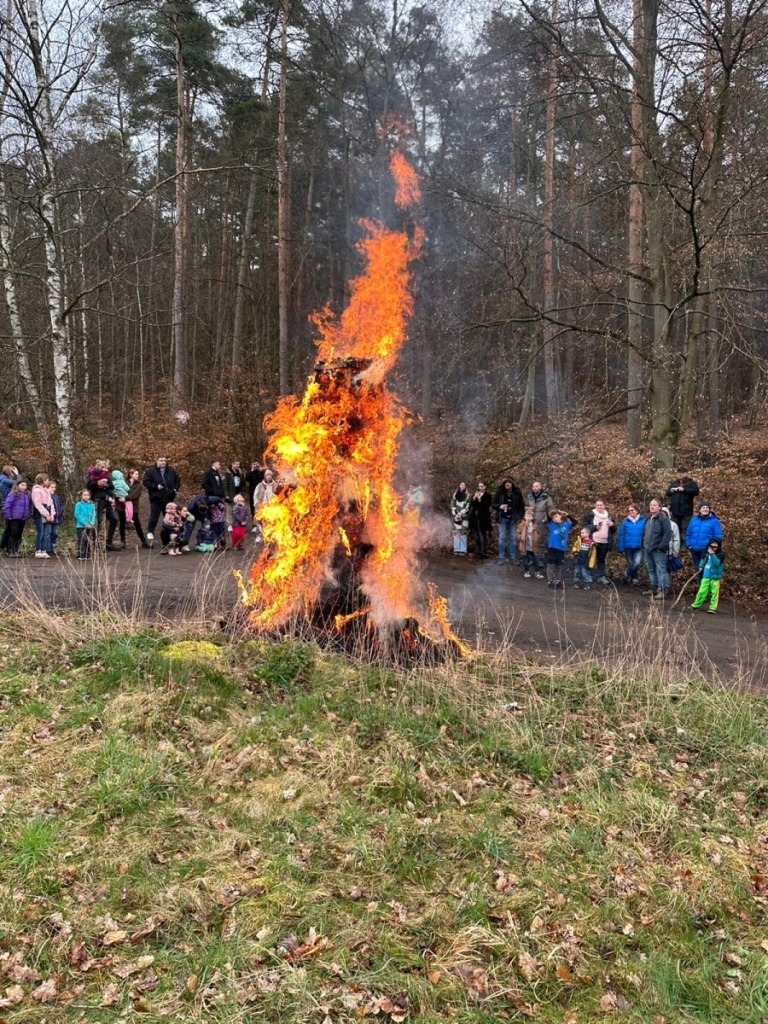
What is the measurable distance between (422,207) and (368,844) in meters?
14.1

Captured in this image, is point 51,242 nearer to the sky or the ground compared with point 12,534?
nearer to the sky

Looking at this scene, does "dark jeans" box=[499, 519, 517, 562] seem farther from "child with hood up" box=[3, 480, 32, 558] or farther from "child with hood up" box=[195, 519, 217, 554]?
"child with hood up" box=[3, 480, 32, 558]

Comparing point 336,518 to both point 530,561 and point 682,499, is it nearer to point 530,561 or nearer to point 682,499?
point 530,561

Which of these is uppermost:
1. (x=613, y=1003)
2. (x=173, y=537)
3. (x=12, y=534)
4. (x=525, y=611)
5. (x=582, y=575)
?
(x=12, y=534)

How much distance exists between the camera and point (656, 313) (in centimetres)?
1413

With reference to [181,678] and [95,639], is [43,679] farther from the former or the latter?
[181,678]

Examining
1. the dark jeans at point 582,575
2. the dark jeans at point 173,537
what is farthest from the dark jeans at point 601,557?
the dark jeans at point 173,537

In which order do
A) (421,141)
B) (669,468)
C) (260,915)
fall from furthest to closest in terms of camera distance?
1. (421,141)
2. (669,468)
3. (260,915)

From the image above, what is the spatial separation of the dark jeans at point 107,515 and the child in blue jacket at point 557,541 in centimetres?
888

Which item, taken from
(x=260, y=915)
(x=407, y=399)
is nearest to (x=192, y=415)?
(x=407, y=399)

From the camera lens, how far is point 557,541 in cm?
1256

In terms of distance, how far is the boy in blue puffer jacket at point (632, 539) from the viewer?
12031 mm

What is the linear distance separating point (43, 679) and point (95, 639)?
2.47 feet

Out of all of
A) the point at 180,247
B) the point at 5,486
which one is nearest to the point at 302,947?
the point at 5,486
